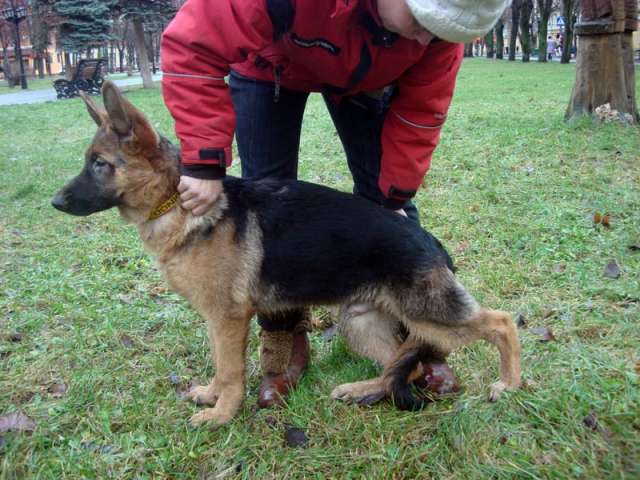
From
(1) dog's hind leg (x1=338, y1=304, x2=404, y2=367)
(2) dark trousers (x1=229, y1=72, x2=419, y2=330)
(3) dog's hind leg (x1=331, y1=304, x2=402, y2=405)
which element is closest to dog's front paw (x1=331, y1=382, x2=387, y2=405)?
(3) dog's hind leg (x1=331, y1=304, x2=402, y2=405)

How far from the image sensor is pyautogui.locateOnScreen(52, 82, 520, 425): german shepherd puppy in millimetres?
2652

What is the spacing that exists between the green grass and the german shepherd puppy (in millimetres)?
246

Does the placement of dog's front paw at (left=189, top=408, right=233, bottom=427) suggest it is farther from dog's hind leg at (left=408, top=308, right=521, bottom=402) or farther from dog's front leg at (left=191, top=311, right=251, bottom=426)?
dog's hind leg at (left=408, top=308, right=521, bottom=402)

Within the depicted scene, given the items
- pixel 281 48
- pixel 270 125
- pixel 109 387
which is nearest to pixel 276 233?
pixel 270 125

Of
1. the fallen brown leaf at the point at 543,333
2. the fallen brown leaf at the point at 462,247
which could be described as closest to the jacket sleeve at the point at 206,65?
the fallen brown leaf at the point at 543,333

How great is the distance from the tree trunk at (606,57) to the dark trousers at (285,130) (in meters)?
6.97

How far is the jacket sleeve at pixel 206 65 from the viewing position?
90.7 inches

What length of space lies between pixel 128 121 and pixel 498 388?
2.17 metres

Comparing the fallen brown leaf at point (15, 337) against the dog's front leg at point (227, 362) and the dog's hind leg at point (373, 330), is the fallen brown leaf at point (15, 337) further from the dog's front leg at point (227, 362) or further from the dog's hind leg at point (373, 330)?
the dog's hind leg at point (373, 330)

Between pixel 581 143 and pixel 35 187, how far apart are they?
24.7 feet

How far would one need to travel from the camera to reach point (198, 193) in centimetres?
261

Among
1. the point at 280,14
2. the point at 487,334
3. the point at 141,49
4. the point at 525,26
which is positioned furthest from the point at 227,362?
the point at 525,26

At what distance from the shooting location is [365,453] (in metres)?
2.43

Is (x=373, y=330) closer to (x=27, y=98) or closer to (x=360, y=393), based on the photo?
(x=360, y=393)
